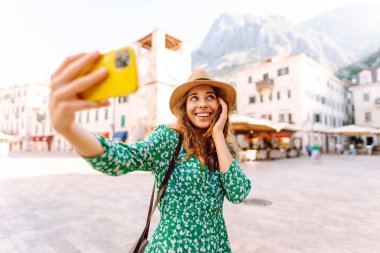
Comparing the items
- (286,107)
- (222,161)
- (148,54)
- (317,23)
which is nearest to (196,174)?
(222,161)

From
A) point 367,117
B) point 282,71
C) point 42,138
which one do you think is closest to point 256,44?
point 367,117

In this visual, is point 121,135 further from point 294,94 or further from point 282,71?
point 282,71

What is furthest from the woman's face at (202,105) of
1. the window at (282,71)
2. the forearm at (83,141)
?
the window at (282,71)

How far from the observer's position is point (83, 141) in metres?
0.83

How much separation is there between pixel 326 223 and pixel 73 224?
474 centimetres

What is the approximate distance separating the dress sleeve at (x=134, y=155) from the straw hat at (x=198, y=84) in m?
0.35

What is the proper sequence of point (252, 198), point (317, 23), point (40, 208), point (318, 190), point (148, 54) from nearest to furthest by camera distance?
point (40, 208) → point (252, 198) → point (318, 190) → point (148, 54) → point (317, 23)

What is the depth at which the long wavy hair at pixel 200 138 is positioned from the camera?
4.74 feet

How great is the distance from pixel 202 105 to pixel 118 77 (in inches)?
38.3

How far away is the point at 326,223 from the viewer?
413cm

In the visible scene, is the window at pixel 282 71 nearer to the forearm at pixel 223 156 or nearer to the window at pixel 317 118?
the window at pixel 317 118

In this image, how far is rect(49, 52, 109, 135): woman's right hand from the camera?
62cm

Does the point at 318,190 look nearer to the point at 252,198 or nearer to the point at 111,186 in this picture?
the point at 252,198

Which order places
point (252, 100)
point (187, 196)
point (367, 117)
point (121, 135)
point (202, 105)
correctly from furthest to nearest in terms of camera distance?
point (367, 117), point (252, 100), point (121, 135), point (202, 105), point (187, 196)
